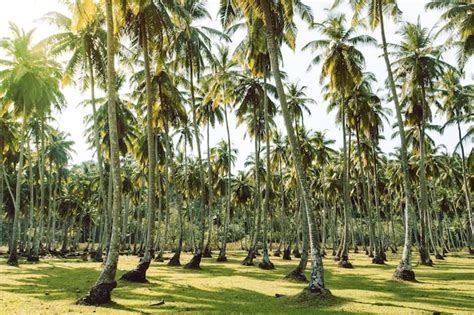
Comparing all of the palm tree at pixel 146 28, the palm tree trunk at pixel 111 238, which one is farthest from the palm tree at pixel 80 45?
the palm tree trunk at pixel 111 238

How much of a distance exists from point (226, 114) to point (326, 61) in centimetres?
1060

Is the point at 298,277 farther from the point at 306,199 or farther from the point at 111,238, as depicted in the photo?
the point at 111,238

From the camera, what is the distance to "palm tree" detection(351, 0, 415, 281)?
19000mm

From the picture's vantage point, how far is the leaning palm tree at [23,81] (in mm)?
27859

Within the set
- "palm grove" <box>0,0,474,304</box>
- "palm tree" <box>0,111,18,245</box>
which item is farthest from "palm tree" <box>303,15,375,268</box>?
"palm tree" <box>0,111,18,245</box>

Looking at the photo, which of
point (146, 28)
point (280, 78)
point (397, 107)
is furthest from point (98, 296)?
point (397, 107)

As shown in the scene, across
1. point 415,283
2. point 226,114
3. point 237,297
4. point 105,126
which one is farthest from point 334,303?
point 105,126

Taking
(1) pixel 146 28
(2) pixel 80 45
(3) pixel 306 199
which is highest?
(2) pixel 80 45

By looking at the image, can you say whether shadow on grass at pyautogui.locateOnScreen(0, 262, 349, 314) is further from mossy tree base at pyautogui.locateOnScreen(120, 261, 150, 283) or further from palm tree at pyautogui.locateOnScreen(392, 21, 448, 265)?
palm tree at pyautogui.locateOnScreen(392, 21, 448, 265)

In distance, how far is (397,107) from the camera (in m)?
20.4

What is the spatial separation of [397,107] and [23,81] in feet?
79.6

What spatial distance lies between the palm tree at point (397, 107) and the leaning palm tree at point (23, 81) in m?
20.8

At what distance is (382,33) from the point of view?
21.2 meters

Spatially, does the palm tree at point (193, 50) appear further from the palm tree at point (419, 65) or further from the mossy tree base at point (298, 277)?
the palm tree at point (419, 65)
